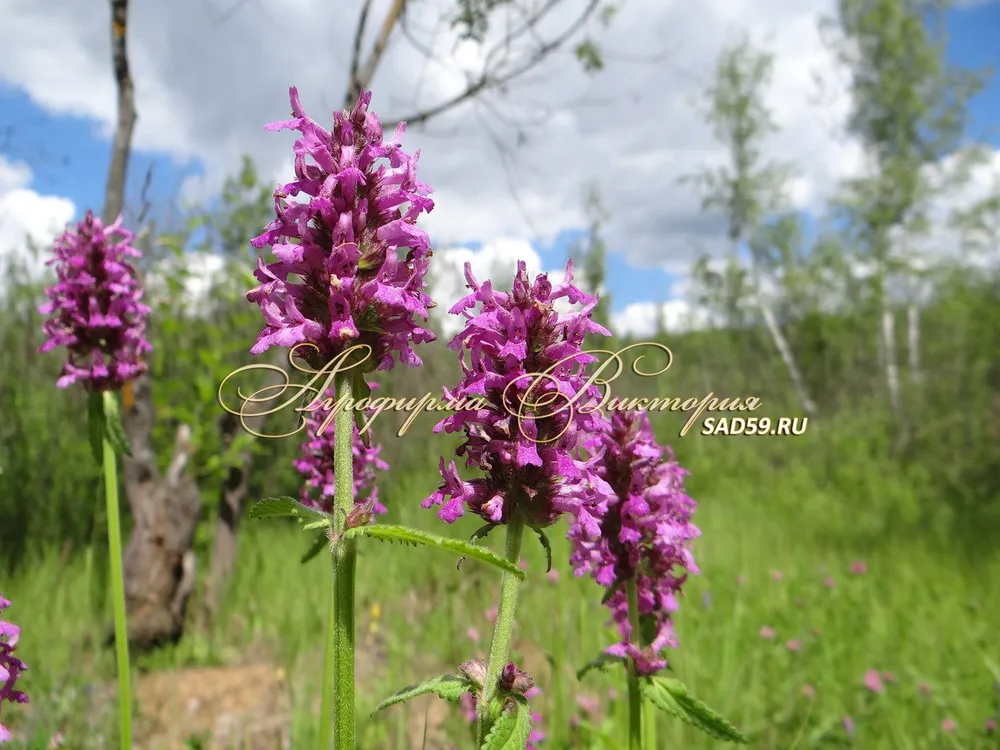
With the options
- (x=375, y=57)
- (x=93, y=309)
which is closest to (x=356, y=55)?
(x=375, y=57)

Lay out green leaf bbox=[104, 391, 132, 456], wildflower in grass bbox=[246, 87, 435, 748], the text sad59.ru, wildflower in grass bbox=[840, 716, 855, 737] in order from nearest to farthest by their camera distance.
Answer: wildflower in grass bbox=[246, 87, 435, 748] → the text sad59.ru → green leaf bbox=[104, 391, 132, 456] → wildflower in grass bbox=[840, 716, 855, 737]

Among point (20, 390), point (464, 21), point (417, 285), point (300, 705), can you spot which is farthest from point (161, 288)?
point (417, 285)

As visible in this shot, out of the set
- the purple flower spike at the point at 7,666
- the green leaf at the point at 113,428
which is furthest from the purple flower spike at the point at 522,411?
the green leaf at the point at 113,428

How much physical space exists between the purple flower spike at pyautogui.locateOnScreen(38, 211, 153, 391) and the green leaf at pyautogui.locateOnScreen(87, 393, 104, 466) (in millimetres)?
60

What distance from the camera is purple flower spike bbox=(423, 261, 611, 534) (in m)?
1.34

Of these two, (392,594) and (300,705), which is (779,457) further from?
(300,705)

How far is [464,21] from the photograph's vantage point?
266 inches

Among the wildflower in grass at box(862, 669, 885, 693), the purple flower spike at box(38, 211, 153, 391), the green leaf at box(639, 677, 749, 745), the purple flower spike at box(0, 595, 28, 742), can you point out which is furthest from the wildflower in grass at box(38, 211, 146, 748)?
the wildflower in grass at box(862, 669, 885, 693)

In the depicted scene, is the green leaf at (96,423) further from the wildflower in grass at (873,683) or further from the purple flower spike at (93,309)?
the wildflower in grass at (873,683)

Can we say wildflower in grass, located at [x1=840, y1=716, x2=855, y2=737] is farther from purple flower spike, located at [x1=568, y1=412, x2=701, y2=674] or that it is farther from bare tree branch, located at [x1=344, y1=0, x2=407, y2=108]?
bare tree branch, located at [x1=344, y1=0, x2=407, y2=108]

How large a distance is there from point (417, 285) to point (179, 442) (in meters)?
5.17

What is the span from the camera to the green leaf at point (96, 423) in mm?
2779

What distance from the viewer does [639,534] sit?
6.17ft

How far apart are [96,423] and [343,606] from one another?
209cm
